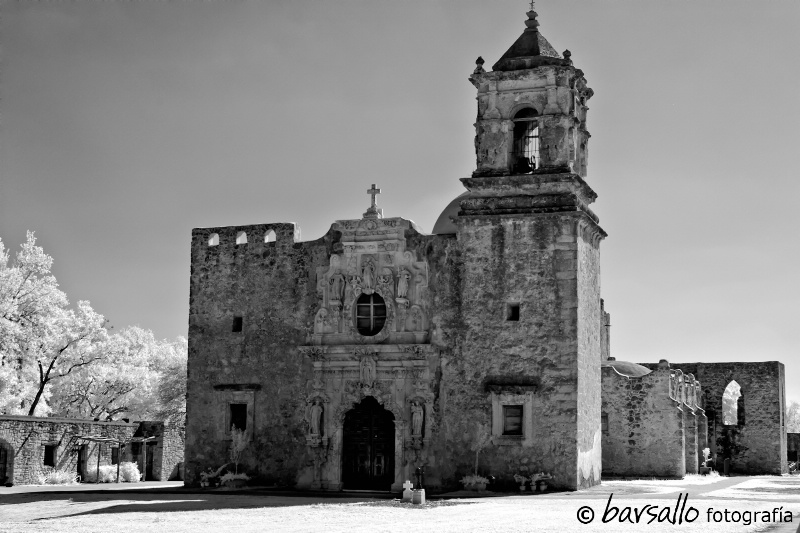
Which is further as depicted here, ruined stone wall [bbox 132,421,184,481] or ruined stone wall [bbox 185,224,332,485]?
ruined stone wall [bbox 132,421,184,481]

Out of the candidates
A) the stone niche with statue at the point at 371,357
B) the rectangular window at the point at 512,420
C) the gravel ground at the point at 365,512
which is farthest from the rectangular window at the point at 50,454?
the rectangular window at the point at 512,420

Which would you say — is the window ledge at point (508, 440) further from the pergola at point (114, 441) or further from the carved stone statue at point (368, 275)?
the pergola at point (114, 441)

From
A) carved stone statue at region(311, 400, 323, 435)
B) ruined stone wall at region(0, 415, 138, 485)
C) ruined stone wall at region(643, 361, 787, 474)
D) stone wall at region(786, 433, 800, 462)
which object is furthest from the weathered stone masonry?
stone wall at region(786, 433, 800, 462)

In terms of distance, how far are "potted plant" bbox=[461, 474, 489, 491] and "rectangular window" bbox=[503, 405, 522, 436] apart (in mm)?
1374

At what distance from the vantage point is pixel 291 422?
31.9 metres

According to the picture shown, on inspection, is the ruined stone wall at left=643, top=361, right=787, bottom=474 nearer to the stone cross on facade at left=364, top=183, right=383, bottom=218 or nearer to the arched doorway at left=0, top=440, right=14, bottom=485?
the stone cross on facade at left=364, top=183, right=383, bottom=218

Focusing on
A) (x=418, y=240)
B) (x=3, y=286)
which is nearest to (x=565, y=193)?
(x=418, y=240)

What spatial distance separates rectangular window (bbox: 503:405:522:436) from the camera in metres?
29.8

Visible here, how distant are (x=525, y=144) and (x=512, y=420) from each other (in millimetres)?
7912

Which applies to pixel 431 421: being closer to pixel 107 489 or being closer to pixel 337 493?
pixel 337 493

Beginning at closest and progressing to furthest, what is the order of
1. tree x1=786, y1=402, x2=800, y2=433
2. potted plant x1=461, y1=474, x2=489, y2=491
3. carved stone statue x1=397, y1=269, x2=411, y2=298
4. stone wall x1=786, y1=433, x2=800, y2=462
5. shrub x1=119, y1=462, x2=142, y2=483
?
potted plant x1=461, y1=474, x2=489, y2=491 < carved stone statue x1=397, y1=269, x2=411, y2=298 < shrub x1=119, y1=462, x2=142, y2=483 < stone wall x1=786, y1=433, x2=800, y2=462 < tree x1=786, y1=402, x2=800, y2=433

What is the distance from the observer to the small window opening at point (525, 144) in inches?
1246

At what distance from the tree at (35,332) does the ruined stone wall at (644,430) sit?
2457cm

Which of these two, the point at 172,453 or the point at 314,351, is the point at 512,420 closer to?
the point at 314,351
